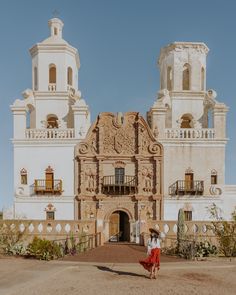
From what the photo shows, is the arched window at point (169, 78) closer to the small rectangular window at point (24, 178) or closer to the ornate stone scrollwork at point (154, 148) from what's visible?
the ornate stone scrollwork at point (154, 148)

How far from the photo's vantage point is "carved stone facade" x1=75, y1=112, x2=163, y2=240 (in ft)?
106

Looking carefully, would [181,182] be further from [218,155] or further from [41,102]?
[41,102]

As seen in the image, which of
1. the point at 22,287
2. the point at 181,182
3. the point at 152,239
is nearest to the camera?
the point at 22,287

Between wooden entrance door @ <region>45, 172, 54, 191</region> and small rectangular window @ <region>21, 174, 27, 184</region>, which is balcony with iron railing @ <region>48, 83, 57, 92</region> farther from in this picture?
small rectangular window @ <region>21, 174, 27, 184</region>

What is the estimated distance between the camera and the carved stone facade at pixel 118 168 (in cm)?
3244

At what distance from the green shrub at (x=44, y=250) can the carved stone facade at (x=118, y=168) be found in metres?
13.7

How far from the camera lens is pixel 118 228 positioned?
33188mm

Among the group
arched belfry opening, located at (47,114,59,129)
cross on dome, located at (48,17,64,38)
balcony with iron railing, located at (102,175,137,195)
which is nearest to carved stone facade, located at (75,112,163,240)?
balcony with iron railing, located at (102,175,137,195)

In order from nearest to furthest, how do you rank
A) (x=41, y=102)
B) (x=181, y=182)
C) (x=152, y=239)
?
(x=152, y=239) < (x=181, y=182) < (x=41, y=102)

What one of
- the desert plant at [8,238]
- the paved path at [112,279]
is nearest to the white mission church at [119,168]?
the desert plant at [8,238]

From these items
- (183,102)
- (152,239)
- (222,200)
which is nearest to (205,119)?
(183,102)

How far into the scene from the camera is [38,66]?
34938 millimetres

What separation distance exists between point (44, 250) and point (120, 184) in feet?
48.0

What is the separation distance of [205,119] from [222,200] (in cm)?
708
